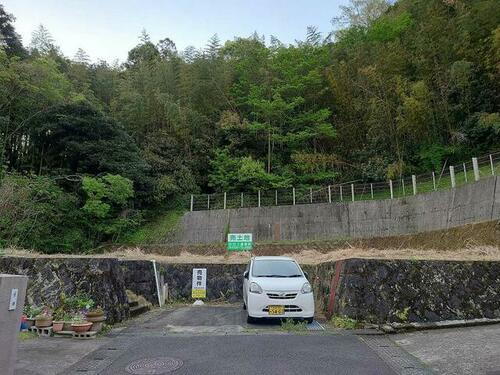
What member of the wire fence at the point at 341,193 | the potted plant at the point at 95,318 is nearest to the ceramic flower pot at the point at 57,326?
the potted plant at the point at 95,318

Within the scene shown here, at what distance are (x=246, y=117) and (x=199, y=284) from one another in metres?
18.3

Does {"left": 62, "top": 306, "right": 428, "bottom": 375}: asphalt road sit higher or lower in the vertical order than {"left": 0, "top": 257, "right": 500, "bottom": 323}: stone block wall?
lower

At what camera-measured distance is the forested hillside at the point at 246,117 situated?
1998 cm

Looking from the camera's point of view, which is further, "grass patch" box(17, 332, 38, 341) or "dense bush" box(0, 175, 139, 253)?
"dense bush" box(0, 175, 139, 253)

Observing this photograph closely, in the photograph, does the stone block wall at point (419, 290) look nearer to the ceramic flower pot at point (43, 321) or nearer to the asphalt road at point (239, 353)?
the asphalt road at point (239, 353)

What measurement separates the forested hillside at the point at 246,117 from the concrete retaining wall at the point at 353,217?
8.43ft

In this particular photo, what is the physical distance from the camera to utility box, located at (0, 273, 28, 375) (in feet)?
9.87

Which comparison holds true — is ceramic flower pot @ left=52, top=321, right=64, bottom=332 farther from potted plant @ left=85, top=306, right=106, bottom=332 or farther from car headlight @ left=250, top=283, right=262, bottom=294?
car headlight @ left=250, top=283, right=262, bottom=294

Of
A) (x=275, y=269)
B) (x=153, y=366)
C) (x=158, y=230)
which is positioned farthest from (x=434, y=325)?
(x=158, y=230)

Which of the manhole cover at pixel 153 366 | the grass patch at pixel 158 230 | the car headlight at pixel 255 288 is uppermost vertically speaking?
the grass patch at pixel 158 230

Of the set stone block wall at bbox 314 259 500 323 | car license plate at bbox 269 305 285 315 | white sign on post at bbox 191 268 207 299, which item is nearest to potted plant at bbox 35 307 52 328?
car license plate at bbox 269 305 285 315

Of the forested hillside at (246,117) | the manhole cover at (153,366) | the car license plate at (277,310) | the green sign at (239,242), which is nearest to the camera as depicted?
the manhole cover at (153,366)


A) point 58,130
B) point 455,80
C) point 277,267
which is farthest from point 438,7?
point 58,130

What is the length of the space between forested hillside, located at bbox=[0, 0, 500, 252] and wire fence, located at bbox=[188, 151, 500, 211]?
87 centimetres
